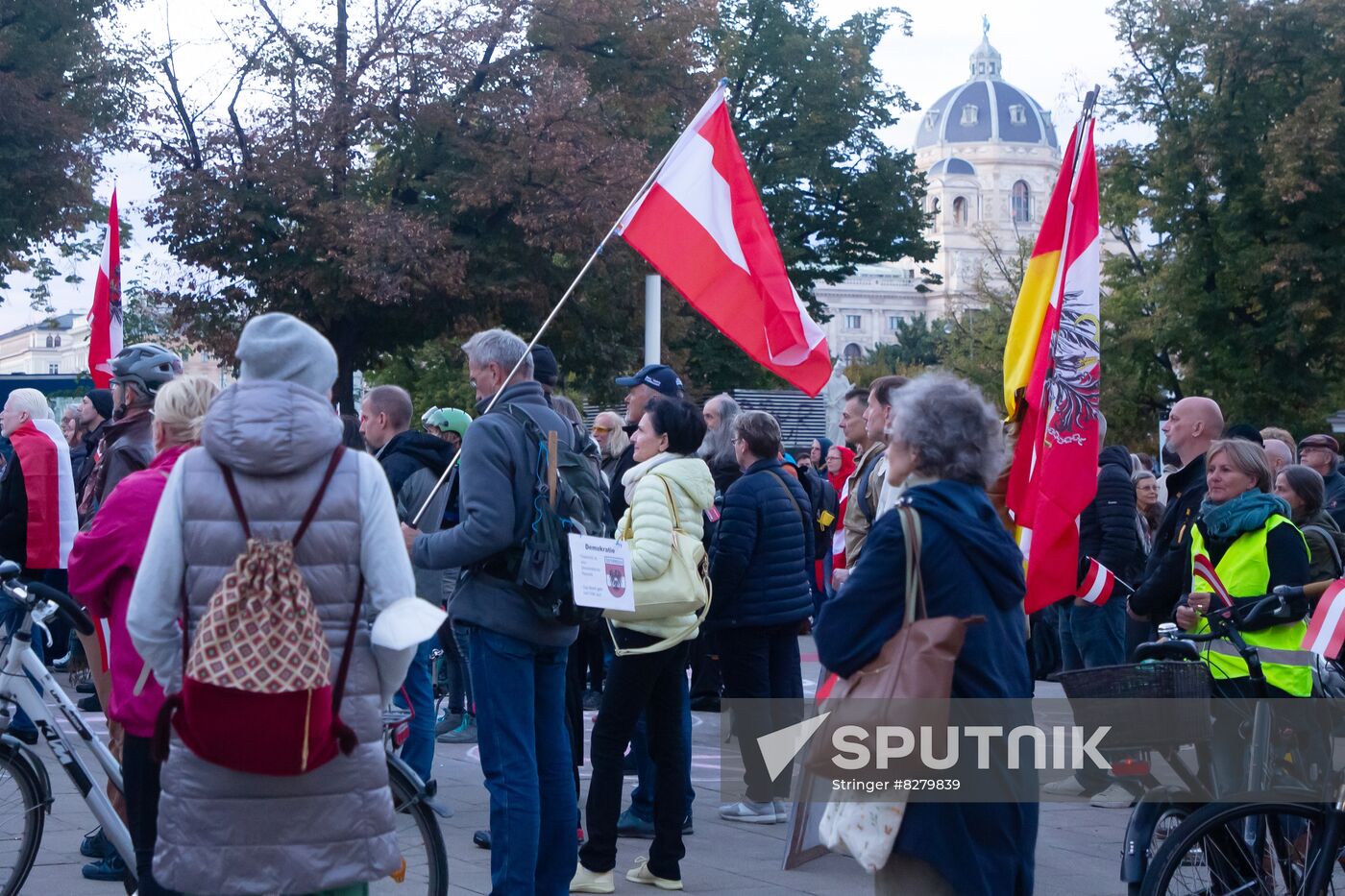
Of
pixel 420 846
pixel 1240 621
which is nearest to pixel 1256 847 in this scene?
pixel 1240 621

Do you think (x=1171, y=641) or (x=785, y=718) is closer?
(x=1171, y=641)

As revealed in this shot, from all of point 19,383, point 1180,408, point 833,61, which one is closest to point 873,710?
point 1180,408

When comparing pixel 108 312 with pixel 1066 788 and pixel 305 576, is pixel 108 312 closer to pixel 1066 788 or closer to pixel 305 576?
pixel 1066 788

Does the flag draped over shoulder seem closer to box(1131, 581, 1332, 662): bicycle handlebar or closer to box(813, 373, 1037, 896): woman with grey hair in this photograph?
box(1131, 581, 1332, 662): bicycle handlebar

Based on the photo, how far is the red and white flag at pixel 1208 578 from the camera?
5812mm

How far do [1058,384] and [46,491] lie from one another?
5950 mm

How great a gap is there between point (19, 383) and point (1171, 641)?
2118 centimetres

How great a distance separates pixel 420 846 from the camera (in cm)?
501

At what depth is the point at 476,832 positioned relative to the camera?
6789mm

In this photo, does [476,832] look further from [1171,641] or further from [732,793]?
[1171,641]

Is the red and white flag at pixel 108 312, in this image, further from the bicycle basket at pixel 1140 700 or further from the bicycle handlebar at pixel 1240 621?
the bicycle basket at pixel 1140 700

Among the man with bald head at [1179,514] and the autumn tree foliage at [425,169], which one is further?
the autumn tree foliage at [425,169]

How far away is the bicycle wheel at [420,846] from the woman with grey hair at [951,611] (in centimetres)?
173

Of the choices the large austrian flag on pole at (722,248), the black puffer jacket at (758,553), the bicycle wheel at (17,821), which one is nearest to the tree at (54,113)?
the large austrian flag on pole at (722,248)
